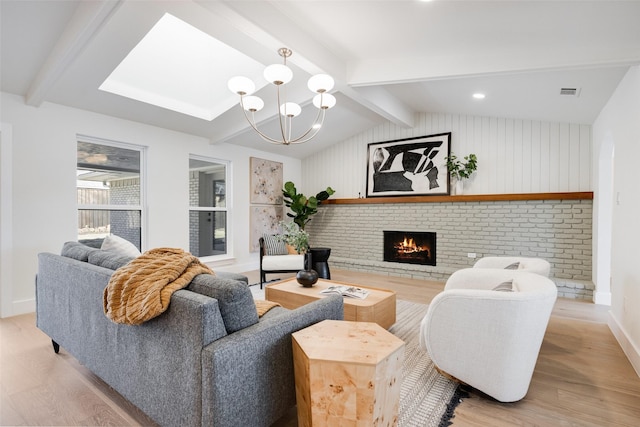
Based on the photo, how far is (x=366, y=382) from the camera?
1.35 m

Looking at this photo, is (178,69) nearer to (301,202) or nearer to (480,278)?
(301,202)

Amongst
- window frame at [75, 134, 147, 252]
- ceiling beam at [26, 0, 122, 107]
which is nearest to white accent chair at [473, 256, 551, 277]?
ceiling beam at [26, 0, 122, 107]

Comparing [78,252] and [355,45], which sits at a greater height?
[355,45]

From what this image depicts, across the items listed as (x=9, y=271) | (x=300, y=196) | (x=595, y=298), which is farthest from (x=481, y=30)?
(x=9, y=271)

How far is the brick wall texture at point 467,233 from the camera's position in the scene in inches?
177

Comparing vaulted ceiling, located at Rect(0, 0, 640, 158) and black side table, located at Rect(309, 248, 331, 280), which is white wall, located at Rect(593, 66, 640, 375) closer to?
vaulted ceiling, located at Rect(0, 0, 640, 158)

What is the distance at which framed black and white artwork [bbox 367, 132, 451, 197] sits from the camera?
18.2 ft

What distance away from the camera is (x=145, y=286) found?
1.49 m

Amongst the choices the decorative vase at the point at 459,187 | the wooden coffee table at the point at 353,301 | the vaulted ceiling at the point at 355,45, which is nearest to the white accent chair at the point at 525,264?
the wooden coffee table at the point at 353,301

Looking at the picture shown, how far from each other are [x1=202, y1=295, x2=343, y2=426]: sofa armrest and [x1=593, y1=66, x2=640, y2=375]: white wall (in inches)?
97.8

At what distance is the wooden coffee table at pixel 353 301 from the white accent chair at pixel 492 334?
77 cm

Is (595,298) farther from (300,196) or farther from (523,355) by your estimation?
(300,196)

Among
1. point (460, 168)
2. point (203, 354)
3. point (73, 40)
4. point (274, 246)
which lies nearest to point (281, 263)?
point (274, 246)

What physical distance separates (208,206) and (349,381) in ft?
15.8
